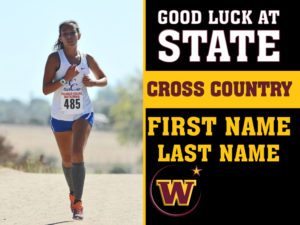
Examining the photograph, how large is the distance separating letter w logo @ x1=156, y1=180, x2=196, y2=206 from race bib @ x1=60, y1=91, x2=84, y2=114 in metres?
1.35

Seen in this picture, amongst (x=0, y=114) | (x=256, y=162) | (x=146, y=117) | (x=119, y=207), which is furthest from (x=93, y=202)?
(x=0, y=114)

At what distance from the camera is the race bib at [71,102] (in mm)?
7238

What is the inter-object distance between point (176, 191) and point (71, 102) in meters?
1.70

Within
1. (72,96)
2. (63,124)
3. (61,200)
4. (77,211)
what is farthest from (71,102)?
(61,200)

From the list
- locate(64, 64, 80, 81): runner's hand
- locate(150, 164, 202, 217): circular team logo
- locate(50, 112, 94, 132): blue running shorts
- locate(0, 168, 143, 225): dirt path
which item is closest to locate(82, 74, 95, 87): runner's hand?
locate(64, 64, 80, 81): runner's hand

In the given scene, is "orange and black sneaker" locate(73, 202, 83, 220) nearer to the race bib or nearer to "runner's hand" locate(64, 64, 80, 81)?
the race bib

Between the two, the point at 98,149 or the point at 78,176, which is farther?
the point at 98,149

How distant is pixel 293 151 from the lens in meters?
7.30

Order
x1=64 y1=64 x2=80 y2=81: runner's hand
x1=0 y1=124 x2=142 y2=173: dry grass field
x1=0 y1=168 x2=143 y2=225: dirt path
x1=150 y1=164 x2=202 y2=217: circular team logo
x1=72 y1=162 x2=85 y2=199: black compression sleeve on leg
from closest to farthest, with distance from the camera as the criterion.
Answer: x1=64 y1=64 x2=80 y2=81: runner's hand → x1=72 y1=162 x2=85 y2=199: black compression sleeve on leg → x1=150 y1=164 x2=202 y2=217: circular team logo → x1=0 y1=168 x2=143 y2=225: dirt path → x1=0 y1=124 x2=142 y2=173: dry grass field

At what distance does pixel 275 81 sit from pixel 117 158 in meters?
44.6

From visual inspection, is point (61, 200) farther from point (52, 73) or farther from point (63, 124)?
point (52, 73)

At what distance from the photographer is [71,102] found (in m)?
7.24

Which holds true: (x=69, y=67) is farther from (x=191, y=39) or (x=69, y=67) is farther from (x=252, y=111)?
(x=252, y=111)

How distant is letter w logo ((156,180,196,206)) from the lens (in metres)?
7.31
